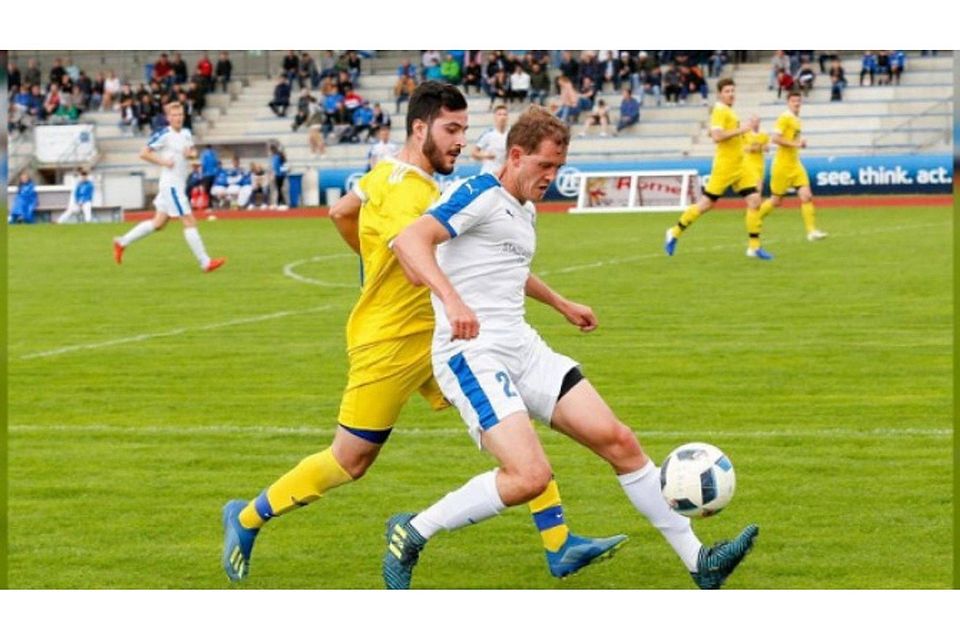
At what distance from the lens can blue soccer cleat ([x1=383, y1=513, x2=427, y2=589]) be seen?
258 inches

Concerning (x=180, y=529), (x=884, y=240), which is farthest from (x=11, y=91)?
(x=180, y=529)

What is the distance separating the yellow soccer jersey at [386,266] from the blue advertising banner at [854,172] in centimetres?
2756

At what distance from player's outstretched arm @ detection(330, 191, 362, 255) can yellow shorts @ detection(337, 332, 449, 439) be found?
0.53 metres

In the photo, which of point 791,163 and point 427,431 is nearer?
point 427,431

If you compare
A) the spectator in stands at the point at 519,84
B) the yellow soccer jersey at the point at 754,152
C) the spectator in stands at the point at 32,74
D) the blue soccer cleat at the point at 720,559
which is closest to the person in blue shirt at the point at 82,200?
the spectator in stands at the point at 32,74

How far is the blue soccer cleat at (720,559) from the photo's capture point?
6.47 metres

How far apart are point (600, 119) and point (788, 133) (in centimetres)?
1787

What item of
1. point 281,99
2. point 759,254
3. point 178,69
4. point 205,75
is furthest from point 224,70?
point 759,254

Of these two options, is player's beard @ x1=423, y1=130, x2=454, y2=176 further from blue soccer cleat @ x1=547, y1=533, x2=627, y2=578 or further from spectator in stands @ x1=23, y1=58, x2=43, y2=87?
spectator in stands @ x1=23, y1=58, x2=43, y2=87

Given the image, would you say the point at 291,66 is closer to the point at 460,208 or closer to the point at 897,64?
the point at 897,64

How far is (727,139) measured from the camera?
2245 cm

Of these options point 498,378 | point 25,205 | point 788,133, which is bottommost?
point 25,205

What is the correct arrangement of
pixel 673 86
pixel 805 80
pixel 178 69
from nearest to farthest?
pixel 805 80
pixel 673 86
pixel 178 69

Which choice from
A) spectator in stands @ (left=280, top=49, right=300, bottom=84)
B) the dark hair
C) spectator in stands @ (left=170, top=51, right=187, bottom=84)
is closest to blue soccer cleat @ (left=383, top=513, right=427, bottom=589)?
the dark hair
